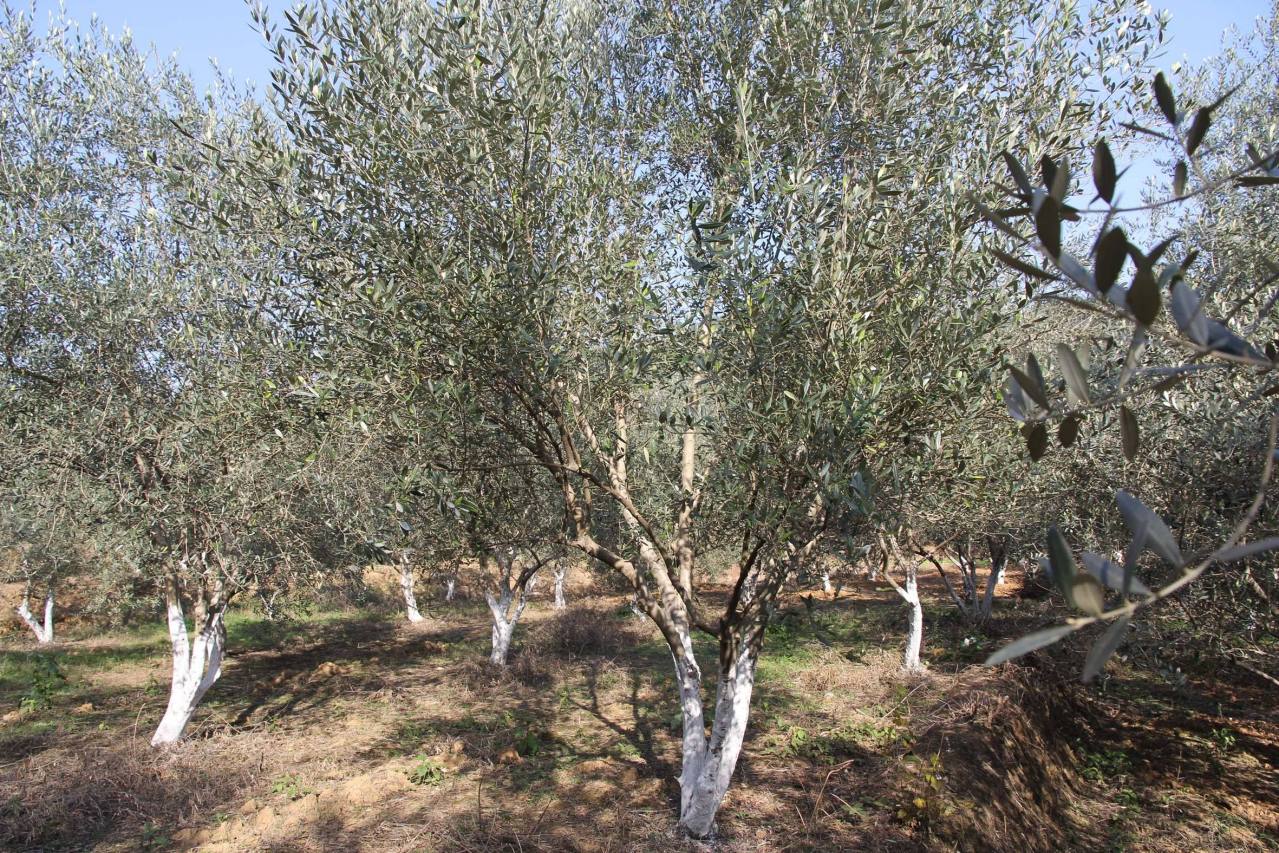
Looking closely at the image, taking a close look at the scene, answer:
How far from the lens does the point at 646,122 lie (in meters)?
9.12

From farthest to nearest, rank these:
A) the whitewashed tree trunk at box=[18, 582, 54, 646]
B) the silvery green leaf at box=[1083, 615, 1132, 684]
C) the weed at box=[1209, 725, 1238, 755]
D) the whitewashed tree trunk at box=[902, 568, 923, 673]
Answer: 1. the whitewashed tree trunk at box=[18, 582, 54, 646]
2. the whitewashed tree trunk at box=[902, 568, 923, 673]
3. the weed at box=[1209, 725, 1238, 755]
4. the silvery green leaf at box=[1083, 615, 1132, 684]

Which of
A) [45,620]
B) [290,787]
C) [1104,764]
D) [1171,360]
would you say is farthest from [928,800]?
[45,620]

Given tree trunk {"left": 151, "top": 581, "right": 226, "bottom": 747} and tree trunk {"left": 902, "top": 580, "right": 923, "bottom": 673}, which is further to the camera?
tree trunk {"left": 902, "top": 580, "right": 923, "bottom": 673}

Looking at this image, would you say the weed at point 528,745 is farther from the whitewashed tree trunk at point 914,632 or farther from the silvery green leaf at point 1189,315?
the silvery green leaf at point 1189,315

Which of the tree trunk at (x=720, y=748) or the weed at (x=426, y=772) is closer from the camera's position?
the tree trunk at (x=720, y=748)

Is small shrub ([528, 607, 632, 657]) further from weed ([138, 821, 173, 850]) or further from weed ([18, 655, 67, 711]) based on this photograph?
weed ([138, 821, 173, 850])

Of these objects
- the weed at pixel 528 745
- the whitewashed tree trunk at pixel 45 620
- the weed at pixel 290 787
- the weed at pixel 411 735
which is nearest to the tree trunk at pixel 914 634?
the weed at pixel 528 745

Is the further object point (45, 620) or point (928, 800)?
point (45, 620)

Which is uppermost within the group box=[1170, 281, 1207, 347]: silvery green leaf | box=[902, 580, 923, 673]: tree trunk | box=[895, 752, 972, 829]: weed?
box=[1170, 281, 1207, 347]: silvery green leaf

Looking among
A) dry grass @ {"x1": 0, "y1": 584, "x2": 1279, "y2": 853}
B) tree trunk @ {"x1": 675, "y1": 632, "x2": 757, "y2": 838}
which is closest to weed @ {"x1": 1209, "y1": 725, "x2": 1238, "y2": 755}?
dry grass @ {"x1": 0, "y1": 584, "x2": 1279, "y2": 853}

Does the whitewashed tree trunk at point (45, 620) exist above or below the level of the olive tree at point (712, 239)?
below

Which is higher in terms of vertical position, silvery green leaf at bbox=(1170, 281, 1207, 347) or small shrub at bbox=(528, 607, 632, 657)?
silvery green leaf at bbox=(1170, 281, 1207, 347)

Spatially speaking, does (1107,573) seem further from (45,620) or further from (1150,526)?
(45,620)

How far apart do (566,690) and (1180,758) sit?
1192 centimetres
